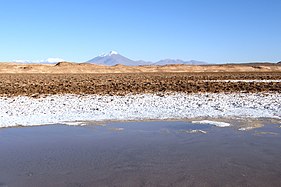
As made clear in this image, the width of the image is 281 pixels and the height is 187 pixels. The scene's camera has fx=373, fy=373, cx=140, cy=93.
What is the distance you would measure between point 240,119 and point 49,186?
705 centimetres

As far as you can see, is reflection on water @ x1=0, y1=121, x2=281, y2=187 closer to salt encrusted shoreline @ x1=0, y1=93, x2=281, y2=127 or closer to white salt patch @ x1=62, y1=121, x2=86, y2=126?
white salt patch @ x1=62, y1=121, x2=86, y2=126

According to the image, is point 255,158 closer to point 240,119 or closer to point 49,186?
point 49,186

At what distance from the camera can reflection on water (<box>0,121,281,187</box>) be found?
5551 mm

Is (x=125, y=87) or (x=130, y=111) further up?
(x=130, y=111)

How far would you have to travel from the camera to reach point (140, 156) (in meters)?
6.88

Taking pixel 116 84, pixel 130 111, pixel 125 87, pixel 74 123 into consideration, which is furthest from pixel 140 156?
pixel 116 84

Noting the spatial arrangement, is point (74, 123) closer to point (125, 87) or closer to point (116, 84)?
point (125, 87)

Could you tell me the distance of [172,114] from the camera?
12141 millimetres

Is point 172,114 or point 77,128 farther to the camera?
point 172,114

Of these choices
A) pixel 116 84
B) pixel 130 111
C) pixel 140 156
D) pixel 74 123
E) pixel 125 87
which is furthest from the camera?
pixel 116 84

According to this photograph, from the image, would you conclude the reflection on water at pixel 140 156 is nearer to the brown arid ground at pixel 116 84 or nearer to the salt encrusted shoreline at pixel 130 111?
the salt encrusted shoreline at pixel 130 111

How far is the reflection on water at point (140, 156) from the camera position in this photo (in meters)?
5.55

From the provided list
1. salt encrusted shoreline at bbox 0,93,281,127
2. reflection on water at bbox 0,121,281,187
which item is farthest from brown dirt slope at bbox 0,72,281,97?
reflection on water at bbox 0,121,281,187

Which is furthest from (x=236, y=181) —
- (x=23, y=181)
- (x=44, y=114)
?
(x=44, y=114)
